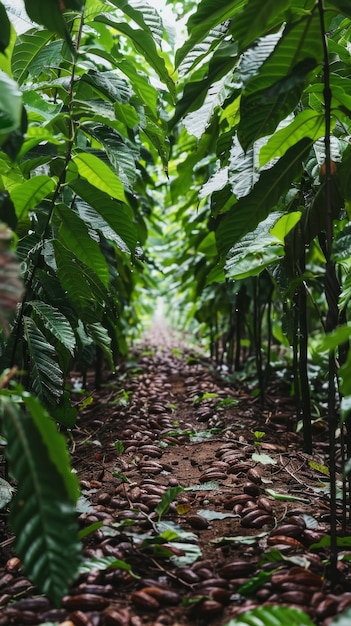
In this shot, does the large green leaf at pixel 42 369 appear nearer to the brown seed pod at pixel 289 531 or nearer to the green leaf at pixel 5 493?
the green leaf at pixel 5 493

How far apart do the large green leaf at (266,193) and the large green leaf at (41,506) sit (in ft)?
1.82

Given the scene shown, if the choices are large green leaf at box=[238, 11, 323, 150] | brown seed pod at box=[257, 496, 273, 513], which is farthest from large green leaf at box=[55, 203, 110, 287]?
brown seed pod at box=[257, 496, 273, 513]

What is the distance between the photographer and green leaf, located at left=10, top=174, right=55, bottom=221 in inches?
43.8

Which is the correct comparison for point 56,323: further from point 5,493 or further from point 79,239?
point 5,493

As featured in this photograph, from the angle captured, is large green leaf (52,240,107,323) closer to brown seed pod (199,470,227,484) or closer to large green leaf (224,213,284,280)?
large green leaf (224,213,284,280)

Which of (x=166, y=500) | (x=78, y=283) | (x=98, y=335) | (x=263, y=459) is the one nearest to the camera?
(x=166, y=500)

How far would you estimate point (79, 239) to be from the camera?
1263 millimetres

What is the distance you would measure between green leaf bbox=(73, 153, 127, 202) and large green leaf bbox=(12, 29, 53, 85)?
0.38 m

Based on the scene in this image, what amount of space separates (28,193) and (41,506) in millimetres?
649

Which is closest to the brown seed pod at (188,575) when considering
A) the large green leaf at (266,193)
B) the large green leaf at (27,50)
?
the large green leaf at (266,193)

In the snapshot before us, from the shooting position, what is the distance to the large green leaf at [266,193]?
1068mm

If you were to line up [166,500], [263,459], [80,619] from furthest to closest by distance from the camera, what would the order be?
[263,459], [166,500], [80,619]

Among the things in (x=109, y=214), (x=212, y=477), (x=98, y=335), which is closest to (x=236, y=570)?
(x=212, y=477)

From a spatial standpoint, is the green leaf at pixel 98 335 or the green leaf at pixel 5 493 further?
the green leaf at pixel 98 335
